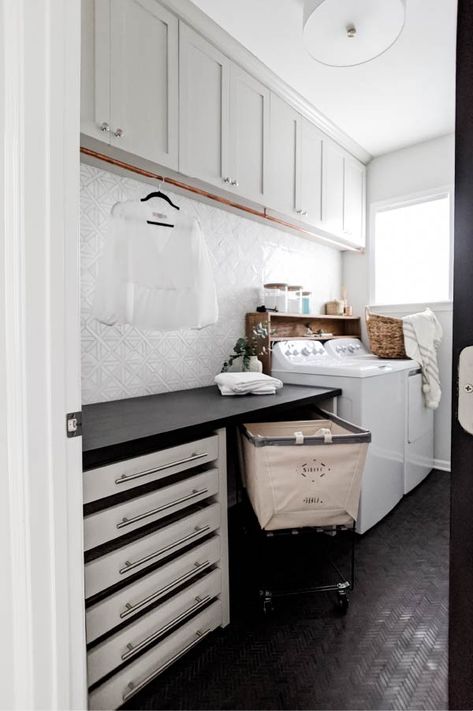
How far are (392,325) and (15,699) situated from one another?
2.82 metres

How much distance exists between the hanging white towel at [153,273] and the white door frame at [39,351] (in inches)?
29.4

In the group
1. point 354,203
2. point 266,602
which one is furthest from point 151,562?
point 354,203

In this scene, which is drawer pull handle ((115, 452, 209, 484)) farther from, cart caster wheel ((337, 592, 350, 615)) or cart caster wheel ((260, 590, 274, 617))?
cart caster wheel ((337, 592, 350, 615))

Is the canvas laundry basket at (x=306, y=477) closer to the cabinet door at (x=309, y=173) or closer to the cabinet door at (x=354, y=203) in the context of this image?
the cabinet door at (x=309, y=173)

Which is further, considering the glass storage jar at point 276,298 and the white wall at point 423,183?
the white wall at point 423,183

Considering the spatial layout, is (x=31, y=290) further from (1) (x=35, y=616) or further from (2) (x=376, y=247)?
(2) (x=376, y=247)

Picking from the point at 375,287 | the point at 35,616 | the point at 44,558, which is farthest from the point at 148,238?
the point at 375,287

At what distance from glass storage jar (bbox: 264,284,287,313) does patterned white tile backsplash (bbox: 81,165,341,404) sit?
86 millimetres

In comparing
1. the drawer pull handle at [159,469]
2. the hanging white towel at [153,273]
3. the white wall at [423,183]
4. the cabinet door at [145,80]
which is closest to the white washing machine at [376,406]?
the white wall at [423,183]

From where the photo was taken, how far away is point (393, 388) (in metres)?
2.38

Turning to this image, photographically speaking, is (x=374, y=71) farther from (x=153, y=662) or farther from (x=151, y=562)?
(x=153, y=662)

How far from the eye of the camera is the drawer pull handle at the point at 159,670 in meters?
1.15

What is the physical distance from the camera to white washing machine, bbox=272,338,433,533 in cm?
211

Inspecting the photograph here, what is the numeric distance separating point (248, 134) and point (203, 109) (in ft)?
1.20
